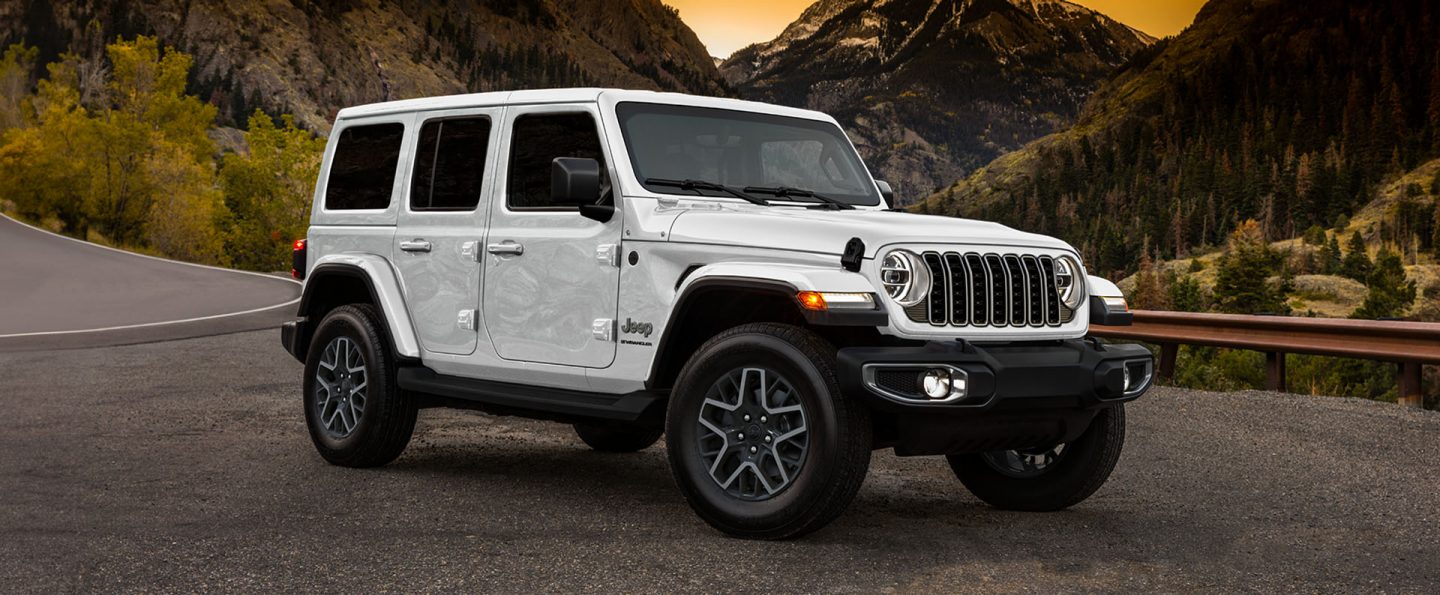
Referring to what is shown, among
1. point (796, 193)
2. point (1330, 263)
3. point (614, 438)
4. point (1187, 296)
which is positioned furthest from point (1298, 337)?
point (1330, 263)

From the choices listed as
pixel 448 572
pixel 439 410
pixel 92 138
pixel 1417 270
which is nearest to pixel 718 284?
pixel 448 572

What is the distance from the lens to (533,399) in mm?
6566

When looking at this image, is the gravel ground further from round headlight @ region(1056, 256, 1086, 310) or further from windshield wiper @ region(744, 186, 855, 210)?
windshield wiper @ region(744, 186, 855, 210)

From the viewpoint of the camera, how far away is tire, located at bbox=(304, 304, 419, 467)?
7438mm

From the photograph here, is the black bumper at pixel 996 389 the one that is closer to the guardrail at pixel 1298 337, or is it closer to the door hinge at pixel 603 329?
the door hinge at pixel 603 329

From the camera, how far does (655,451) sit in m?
8.79

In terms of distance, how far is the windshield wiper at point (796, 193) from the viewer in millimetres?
6612

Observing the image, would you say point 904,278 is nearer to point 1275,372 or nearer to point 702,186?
point 702,186

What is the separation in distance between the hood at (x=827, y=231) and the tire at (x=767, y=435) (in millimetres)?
384

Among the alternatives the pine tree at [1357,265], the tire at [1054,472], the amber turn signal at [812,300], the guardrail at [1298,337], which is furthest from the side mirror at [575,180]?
the pine tree at [1357,265]

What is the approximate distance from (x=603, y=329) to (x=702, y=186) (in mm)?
837

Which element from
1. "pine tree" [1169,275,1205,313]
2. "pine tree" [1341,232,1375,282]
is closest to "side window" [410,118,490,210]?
"pine tree" [1169,275,1205,313]

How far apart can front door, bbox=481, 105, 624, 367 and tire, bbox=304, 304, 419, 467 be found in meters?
0.89

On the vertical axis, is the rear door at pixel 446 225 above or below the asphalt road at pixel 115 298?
above
